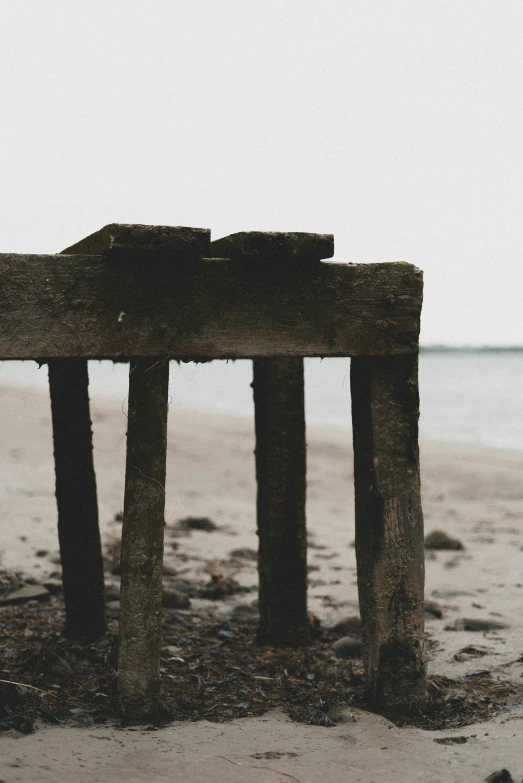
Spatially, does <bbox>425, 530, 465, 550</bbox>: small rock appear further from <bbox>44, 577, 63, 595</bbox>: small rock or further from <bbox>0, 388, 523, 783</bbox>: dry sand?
<bbox>44, 577, 63, 595</bbox>: small rock

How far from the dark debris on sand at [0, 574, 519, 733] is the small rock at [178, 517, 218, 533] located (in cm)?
371

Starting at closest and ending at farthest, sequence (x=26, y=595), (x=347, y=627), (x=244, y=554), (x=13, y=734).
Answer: (x=13, y=734), (x=347, y=627), (x=26, y=595), (x=244, y=554)

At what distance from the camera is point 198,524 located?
899 centimetres

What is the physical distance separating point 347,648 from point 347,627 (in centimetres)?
44

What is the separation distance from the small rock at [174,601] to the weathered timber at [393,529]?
7.56 feet

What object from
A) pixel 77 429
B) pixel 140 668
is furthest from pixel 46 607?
pixel 140 668

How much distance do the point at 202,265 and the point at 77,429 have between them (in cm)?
163

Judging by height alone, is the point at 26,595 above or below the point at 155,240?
below

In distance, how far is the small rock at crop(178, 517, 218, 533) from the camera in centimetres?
896

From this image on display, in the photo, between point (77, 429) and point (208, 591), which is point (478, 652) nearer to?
point (208, 591)

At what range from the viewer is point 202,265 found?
332 centimetres

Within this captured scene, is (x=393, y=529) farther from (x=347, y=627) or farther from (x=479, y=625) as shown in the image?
(x=479, y=625)

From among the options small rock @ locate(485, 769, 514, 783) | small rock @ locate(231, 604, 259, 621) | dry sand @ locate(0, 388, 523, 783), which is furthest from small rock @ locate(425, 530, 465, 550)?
small rock @ locate(485, 769, 514, 783)

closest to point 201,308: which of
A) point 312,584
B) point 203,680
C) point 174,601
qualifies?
point 203,680
